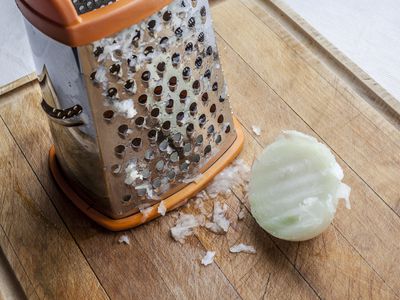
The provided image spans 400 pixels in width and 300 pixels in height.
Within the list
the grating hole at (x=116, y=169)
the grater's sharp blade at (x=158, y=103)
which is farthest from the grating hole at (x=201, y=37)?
the grating hole at (x=116, y=169)

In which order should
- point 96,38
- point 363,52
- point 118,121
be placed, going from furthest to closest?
1. point 363,52
2. point 118,121
3. point 96,38

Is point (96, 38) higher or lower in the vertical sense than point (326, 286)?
higher

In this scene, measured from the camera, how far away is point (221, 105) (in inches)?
38.3

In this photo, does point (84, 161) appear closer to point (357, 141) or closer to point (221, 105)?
point (221, 105)

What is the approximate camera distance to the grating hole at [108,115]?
816 mm

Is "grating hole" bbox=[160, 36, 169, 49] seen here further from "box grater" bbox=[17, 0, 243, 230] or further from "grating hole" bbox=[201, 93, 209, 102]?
"grating hole" bbox=[201, 93, 209, 102]

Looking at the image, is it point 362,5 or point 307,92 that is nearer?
point 307,92

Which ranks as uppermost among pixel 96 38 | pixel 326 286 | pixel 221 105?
pixel 96 38

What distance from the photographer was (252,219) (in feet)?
3.13

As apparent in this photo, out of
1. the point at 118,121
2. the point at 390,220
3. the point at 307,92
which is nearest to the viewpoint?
the point at 118,121

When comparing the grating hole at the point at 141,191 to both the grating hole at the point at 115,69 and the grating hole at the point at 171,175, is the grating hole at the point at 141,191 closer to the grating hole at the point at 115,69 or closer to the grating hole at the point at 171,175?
the grating hole at the point at 171,175

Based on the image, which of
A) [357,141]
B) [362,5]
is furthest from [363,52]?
[357,141]

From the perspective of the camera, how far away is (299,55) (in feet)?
3.64

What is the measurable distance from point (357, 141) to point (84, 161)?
1.41ft
